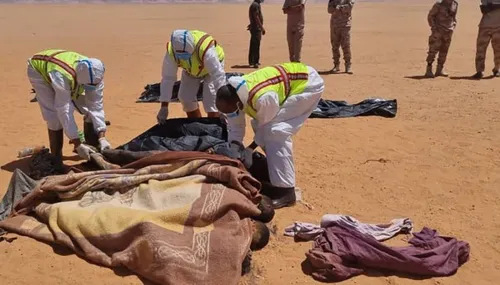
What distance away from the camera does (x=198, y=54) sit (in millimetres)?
5906

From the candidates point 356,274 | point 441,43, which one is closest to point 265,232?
point 356,274

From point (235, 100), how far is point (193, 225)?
1.17m

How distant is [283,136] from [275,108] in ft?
0.88

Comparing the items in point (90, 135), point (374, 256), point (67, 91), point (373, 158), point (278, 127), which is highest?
point (67, 91)

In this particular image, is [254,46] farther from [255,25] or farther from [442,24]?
[442,24]

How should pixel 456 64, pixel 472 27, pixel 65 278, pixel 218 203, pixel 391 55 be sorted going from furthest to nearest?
pixel 472 27 < pixel 391 55 < pixel 456 64 < pixel 218 203 < pixel 65 278

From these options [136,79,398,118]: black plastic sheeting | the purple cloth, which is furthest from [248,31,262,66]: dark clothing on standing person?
the purple cloth

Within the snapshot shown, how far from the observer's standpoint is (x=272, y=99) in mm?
4613

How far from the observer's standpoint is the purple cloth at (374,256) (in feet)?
12.9

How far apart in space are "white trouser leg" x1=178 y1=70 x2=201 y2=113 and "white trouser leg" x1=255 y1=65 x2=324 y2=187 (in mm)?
1808

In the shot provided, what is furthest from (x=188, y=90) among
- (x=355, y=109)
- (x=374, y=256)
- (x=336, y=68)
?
(x=336, y=68)

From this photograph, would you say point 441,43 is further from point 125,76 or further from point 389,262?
point 389,262

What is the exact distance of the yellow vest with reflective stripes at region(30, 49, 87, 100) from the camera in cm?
529

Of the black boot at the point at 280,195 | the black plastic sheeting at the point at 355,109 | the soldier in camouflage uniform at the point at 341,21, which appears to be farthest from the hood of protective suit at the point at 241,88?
the soldier in camouflage uniform at the point at 341,21
